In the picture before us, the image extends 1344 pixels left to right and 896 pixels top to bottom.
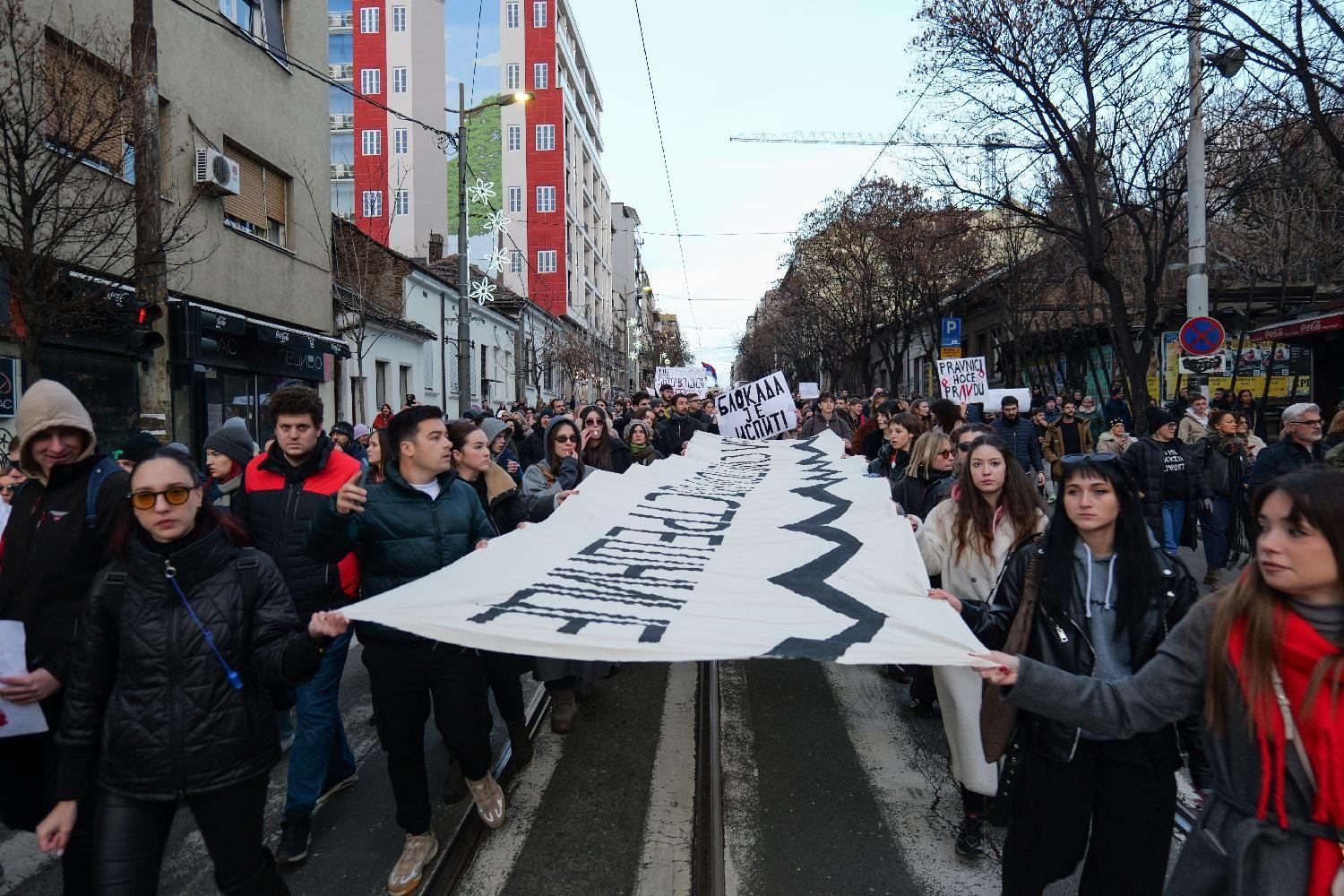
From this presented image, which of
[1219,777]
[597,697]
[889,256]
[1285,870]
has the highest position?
[889,256]

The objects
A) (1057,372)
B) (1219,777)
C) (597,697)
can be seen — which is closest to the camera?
(1219,777)

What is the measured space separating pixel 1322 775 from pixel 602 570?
288 cm

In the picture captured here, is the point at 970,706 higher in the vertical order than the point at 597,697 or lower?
higher

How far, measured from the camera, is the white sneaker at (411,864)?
3504mm

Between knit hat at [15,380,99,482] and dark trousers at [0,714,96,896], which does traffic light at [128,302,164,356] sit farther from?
dark trousers at [0,714,96,896]

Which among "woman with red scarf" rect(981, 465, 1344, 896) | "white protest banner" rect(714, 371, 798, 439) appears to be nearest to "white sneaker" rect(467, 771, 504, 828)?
"woman with red scarf" rect(981, 465, 1344, 896)

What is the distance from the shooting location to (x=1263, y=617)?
2.06 meters

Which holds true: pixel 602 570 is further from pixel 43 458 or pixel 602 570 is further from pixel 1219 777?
pixel 1219 777

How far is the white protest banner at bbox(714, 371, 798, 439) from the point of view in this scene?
12.7m

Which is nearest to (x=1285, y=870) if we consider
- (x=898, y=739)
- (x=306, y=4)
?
(x=898, y=739)

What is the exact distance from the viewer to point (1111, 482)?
110 inches

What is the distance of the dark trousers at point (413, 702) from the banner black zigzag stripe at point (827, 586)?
4.85ft

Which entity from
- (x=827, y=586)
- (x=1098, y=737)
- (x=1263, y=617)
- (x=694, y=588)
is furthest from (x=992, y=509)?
(x=1263, y=617)

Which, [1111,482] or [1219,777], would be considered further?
[1111,482]
